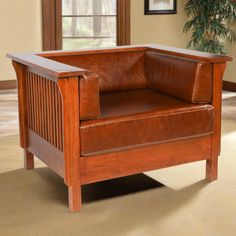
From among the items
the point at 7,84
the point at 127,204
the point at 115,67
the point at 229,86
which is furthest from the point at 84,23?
the point at 127,204

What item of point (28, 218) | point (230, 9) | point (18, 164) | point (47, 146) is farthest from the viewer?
point (230, 9)

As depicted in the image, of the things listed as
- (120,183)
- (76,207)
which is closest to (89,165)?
(76,207)

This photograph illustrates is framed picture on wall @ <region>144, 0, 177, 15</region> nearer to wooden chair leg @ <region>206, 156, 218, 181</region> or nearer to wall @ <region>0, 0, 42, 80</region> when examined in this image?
wall @ <region>0, 0, 42, 80</region>

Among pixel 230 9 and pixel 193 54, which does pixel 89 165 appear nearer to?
pixel 193 54

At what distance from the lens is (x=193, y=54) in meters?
3.06

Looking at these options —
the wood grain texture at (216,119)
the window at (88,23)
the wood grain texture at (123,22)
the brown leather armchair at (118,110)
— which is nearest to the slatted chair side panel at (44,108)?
the brown leather armchair at (118,110)

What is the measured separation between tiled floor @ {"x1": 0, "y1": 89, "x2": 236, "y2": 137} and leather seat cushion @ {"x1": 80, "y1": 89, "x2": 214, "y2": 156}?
138 cm

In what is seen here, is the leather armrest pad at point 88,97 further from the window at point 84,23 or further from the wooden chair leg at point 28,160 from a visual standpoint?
the window at point 84,23

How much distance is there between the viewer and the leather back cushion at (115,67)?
324cm

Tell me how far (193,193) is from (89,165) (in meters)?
0.62

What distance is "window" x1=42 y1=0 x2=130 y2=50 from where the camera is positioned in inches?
221

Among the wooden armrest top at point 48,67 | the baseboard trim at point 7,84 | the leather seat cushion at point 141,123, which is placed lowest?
the baseboard trim at point 7,84

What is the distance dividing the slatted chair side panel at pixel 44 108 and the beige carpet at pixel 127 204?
0.30 metres

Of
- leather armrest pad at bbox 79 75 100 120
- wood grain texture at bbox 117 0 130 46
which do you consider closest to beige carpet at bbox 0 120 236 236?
leather armrest pad at bbox 79 75 100 120
